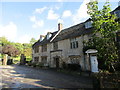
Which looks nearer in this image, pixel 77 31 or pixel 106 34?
pixel 106 34

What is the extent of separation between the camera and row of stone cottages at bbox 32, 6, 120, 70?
16.0 metres

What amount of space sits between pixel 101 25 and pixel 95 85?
416 centimetres

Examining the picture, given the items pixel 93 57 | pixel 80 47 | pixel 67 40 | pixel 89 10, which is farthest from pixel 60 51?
pixel 89 10

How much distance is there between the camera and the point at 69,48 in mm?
18891

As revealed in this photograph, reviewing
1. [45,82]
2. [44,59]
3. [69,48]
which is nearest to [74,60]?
[69,48]

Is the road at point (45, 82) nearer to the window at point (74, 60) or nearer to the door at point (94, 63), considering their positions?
the door at point (94, 63)

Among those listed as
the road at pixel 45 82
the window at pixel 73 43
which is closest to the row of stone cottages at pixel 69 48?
the window at pixel 73 43

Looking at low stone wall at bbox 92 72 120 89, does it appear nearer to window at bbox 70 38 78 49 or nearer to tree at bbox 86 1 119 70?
tree at bbox 86 1 119 70

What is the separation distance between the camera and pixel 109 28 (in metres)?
6.40

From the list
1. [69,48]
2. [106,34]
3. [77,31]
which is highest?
[77,31]

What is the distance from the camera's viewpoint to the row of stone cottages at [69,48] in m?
16.0

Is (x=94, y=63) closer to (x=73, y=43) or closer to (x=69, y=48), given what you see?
(x=73, y=43)

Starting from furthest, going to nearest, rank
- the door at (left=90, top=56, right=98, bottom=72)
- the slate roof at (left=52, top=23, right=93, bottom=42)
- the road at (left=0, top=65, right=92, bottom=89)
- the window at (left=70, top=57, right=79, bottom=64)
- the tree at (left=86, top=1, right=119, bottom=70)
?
the window at (left=70, top=57, right=79, bottom=64), the slate roof at (left=52, top=23, right=93, bottom=42), the door at (left=90, top=56, right=98, bottom=72), the road at (left=0, top=65, right=92, bottom=89), the tree at (left=86, top=1, right=119, bottom=70)

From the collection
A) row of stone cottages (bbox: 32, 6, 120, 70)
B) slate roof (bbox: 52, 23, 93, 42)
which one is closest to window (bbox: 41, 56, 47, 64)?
row of stone cottages (bbox: 32, 6, 120, 70)
